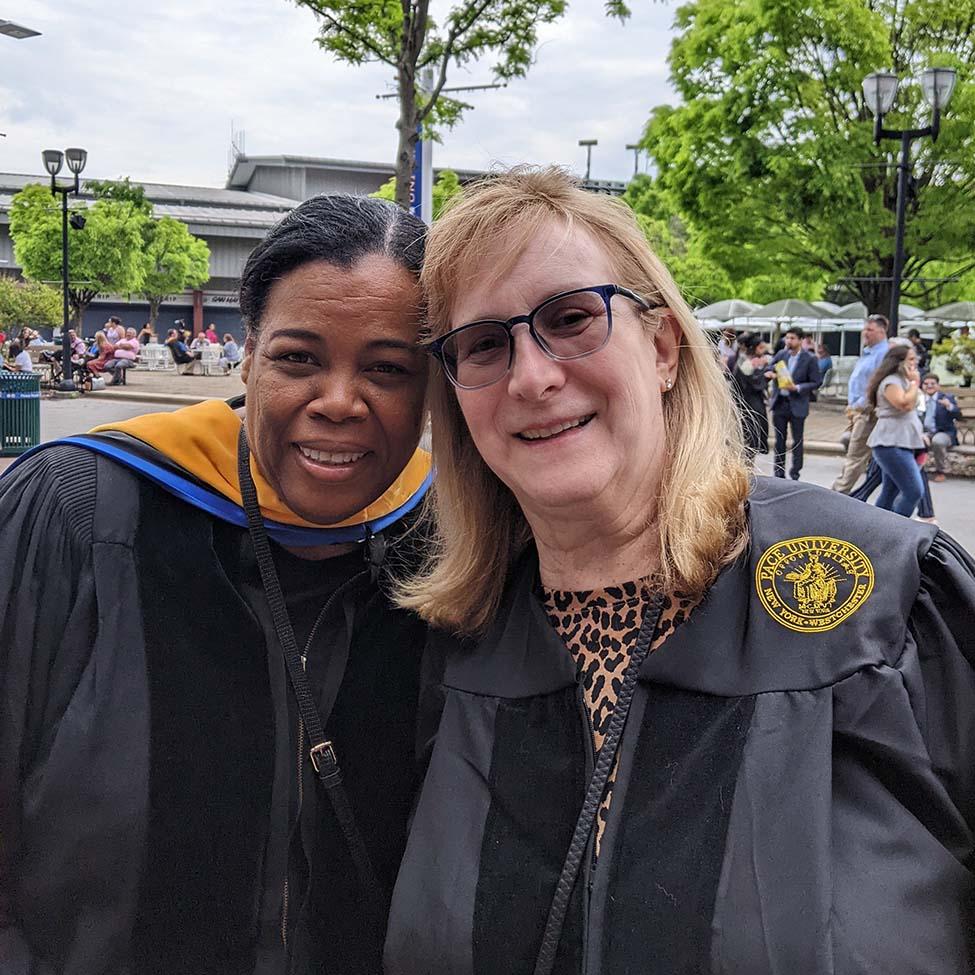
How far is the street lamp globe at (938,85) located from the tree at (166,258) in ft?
123

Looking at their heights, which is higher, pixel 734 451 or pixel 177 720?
pixel 734 451

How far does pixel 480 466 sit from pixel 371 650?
1.42ft

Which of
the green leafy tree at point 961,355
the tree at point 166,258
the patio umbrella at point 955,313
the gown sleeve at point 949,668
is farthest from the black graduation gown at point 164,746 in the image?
the tree at point 166,258

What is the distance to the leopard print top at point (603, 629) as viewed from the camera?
1784mm

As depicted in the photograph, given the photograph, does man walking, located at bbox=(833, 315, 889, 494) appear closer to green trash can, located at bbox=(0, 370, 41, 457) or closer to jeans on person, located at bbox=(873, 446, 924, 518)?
jeans on person, located at bbox=(873, 446, 924, 518)

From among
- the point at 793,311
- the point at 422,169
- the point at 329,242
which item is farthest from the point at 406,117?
the point at 793,311

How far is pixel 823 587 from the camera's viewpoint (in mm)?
1684

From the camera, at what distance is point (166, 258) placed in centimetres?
4762

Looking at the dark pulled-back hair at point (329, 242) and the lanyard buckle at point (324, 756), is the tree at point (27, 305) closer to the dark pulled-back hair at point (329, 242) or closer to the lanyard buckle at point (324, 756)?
the dark pulled-back hair at point (329, 242)

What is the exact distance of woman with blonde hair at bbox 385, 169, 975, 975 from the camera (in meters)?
1.54

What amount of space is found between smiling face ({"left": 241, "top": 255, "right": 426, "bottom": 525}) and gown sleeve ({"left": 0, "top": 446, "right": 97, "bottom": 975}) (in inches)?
16.1

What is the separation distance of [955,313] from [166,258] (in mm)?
34207

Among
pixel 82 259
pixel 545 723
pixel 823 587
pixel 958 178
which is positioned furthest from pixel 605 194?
pixel 82 259

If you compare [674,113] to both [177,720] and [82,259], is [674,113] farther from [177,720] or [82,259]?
[82,259]
